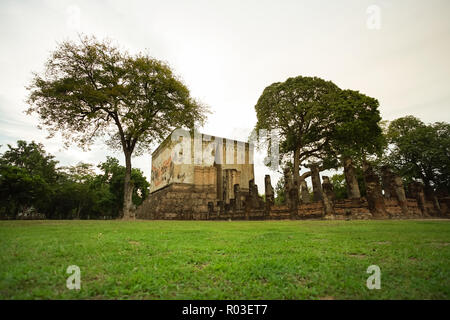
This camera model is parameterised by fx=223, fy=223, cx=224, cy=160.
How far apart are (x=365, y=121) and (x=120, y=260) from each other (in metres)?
22.7

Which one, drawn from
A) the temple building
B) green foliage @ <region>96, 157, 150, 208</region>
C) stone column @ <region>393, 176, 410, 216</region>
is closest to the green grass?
stone column @ <region>393, 176, 410, 216</region>

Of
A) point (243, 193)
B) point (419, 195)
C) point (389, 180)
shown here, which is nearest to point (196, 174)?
point (243, 193)

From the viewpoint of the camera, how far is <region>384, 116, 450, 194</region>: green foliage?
26831 millimetres

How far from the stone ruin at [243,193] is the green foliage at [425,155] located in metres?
4.14

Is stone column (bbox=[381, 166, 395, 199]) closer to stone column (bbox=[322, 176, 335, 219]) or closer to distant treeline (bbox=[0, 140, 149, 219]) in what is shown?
stone column (bbox=[322, 176, 335, 219])

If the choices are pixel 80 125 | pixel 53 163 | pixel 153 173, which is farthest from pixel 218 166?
pixel 53 163

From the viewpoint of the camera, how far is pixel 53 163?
39.7 m

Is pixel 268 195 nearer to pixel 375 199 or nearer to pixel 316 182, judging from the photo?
pixel 316 182

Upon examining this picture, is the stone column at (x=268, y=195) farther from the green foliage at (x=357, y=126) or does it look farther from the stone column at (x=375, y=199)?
the green foliage at (x=357, y=126)

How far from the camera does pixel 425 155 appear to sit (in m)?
27.1

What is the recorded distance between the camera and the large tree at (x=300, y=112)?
838 inches

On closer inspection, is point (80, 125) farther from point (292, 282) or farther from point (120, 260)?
point (292, 282)

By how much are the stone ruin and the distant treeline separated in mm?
13694

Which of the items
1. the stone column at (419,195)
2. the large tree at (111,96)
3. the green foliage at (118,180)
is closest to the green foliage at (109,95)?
the large tree at (111,96)
